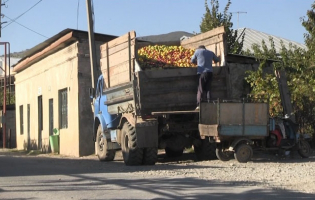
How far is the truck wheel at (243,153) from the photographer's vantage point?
527 inches

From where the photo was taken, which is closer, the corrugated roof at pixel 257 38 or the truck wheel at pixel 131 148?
the truck wheel at pixel 131 148

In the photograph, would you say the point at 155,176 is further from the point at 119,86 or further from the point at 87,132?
the point at 87,132

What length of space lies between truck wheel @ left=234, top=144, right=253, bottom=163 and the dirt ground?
0.12 meters

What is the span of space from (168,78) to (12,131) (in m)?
27.1

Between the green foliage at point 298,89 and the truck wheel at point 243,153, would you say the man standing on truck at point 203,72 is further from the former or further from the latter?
the green foliage at point 298,89

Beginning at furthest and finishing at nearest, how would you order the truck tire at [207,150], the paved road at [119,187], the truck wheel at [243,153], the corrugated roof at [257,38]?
the corrugated roof at [257,38], the truck tire at [207,150], the truck wheel at [243,153], the paved road at [119,187]

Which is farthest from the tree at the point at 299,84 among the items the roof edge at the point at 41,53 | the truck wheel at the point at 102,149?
the roof edge at the point at 41,53

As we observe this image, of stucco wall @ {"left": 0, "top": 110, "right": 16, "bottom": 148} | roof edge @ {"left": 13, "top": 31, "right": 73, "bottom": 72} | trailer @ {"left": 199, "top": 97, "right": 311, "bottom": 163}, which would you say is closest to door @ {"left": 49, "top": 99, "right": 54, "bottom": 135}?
roof edge @ {"left": 13, "top": 31, "right": 73, "bottom": 72}

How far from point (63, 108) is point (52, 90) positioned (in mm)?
1651

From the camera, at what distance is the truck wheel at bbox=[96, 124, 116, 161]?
17156 millimetres

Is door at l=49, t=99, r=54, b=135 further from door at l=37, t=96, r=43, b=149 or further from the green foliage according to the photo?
the green foliage

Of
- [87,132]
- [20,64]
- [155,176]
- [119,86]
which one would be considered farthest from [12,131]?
[155,176]

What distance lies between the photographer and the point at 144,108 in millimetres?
14047

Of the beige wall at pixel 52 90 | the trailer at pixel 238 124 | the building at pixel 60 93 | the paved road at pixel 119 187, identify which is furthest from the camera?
the beige wall at pixel 52 90
